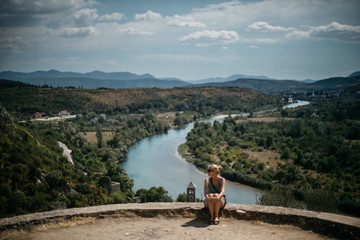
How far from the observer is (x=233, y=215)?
5633 millimetres

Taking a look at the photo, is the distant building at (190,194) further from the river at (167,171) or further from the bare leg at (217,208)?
the river at (167,171)

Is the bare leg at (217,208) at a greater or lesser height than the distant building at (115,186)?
greater

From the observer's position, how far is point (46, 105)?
6881 cm

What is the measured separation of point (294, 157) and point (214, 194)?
3676cm

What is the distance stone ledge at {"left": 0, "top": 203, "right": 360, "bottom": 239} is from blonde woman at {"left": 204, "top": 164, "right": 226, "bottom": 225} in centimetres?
28

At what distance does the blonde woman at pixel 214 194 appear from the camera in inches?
210

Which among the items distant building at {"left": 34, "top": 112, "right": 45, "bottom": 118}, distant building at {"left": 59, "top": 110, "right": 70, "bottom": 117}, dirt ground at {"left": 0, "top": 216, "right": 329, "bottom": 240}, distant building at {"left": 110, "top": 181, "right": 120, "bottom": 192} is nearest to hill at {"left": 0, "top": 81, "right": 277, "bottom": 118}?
distant building at {"left": 34, "top": 112, "right": 45, "bottom": 118}

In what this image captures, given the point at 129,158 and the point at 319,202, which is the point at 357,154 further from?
the point at 129,158

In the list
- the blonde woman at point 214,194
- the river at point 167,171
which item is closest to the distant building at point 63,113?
the river at point 167,171

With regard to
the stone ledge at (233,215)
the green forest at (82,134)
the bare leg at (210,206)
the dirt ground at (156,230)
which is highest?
the bare leg at (210,206)

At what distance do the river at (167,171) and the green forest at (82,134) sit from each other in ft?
7.90

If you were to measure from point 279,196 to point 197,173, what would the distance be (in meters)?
19.2

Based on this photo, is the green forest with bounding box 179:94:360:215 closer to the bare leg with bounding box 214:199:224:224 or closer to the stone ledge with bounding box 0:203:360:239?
the stone ledge with bounding box 0:203:360:239

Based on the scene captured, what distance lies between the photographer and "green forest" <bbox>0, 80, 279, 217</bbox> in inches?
735
